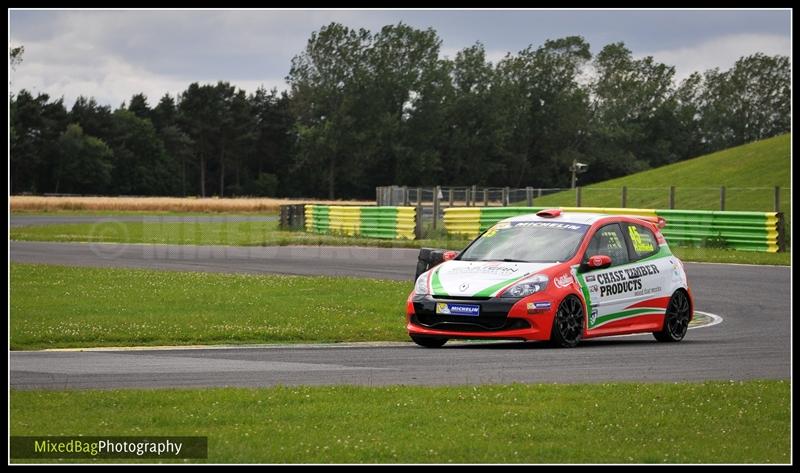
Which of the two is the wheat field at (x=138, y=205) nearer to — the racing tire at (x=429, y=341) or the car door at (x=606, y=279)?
the car door at (x=606, y=279)

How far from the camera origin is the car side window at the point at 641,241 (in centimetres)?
1580

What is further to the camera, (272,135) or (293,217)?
(272,135)

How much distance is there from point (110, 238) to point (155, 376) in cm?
3160

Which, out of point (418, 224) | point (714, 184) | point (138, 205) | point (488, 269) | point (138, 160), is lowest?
point (488, 269)

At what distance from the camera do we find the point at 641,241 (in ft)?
52.3

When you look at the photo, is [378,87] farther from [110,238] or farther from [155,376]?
[155,376]

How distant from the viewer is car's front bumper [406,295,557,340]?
1403cm

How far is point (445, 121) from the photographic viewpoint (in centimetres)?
12012

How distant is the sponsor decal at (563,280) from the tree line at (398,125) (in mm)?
95776

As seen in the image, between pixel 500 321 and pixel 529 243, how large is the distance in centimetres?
152

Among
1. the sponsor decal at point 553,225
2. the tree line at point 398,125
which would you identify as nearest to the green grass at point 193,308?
the sponsor decal at point 553,225

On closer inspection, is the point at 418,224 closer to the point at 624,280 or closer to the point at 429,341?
the point at 624,280

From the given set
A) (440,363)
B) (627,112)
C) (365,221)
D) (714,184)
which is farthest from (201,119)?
(440,363)

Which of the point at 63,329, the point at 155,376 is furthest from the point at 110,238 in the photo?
the point at 155,376
